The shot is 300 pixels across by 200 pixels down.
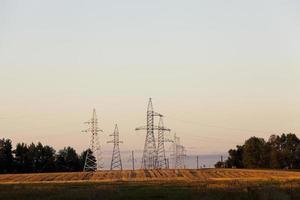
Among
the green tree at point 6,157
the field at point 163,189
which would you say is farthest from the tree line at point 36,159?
the field at point 163,189

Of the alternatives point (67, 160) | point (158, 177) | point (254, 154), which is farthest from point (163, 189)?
point (67, 160)

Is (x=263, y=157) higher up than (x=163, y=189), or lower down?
higher up

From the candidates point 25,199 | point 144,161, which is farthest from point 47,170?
point 25,199

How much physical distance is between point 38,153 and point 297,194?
146 meters

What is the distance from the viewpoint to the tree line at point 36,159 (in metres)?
169

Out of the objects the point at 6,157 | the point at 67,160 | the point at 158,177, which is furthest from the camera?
the point at 67,160

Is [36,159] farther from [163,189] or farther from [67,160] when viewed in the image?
[163,189]

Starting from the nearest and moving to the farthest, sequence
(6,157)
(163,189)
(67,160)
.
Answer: (163,189), (6,157), (67,160)

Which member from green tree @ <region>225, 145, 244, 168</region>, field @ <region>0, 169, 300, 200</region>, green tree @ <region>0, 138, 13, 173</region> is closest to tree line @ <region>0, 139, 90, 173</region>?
green tree @ <region>0, 138, 13, 173</region>

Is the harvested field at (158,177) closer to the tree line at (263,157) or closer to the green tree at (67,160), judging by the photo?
the tree line at (263,157)

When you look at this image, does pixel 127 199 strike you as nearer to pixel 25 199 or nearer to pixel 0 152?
pixel 25 199

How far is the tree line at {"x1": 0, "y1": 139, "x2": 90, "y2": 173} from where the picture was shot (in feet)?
555

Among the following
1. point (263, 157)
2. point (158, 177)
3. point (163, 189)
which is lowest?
point (163, 189)

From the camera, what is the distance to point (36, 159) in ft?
581
